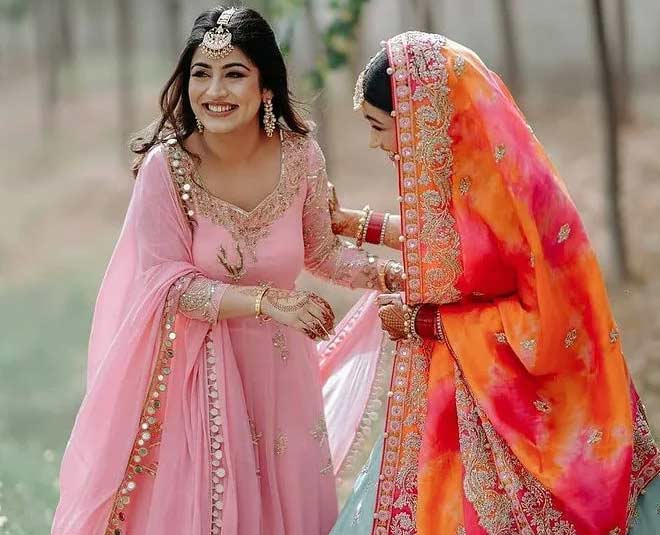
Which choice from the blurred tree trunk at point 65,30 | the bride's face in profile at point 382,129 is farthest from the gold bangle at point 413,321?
the blurred tree trunk at point 65,30

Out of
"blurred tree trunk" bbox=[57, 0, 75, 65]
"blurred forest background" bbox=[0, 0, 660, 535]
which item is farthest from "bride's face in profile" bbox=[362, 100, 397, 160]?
"blurred tree trunk" bbox=[57, 0, 75, 65]

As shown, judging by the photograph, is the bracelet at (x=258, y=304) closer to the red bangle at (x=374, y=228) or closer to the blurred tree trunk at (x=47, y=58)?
the red bangle at (x=374, y=228)

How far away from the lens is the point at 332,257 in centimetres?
254

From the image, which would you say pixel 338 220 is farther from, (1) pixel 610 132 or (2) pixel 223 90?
(1) pixel 610 132

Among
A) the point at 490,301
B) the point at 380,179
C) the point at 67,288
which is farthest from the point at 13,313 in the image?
the point at 490,301

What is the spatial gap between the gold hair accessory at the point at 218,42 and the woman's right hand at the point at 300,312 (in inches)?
19.6

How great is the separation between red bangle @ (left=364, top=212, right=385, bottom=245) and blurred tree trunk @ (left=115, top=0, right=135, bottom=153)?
176 inches

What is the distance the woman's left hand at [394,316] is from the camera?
218cm

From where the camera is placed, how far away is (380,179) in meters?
A: 5.49

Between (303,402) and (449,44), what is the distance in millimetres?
893

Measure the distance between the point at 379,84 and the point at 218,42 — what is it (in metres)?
0.38

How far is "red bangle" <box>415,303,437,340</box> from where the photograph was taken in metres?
2.15

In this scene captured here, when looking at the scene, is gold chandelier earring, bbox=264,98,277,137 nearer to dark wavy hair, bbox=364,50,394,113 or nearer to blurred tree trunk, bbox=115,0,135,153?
dark wavy hair, bbox=364,50,394,113

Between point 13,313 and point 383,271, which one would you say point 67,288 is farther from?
point 383,271
